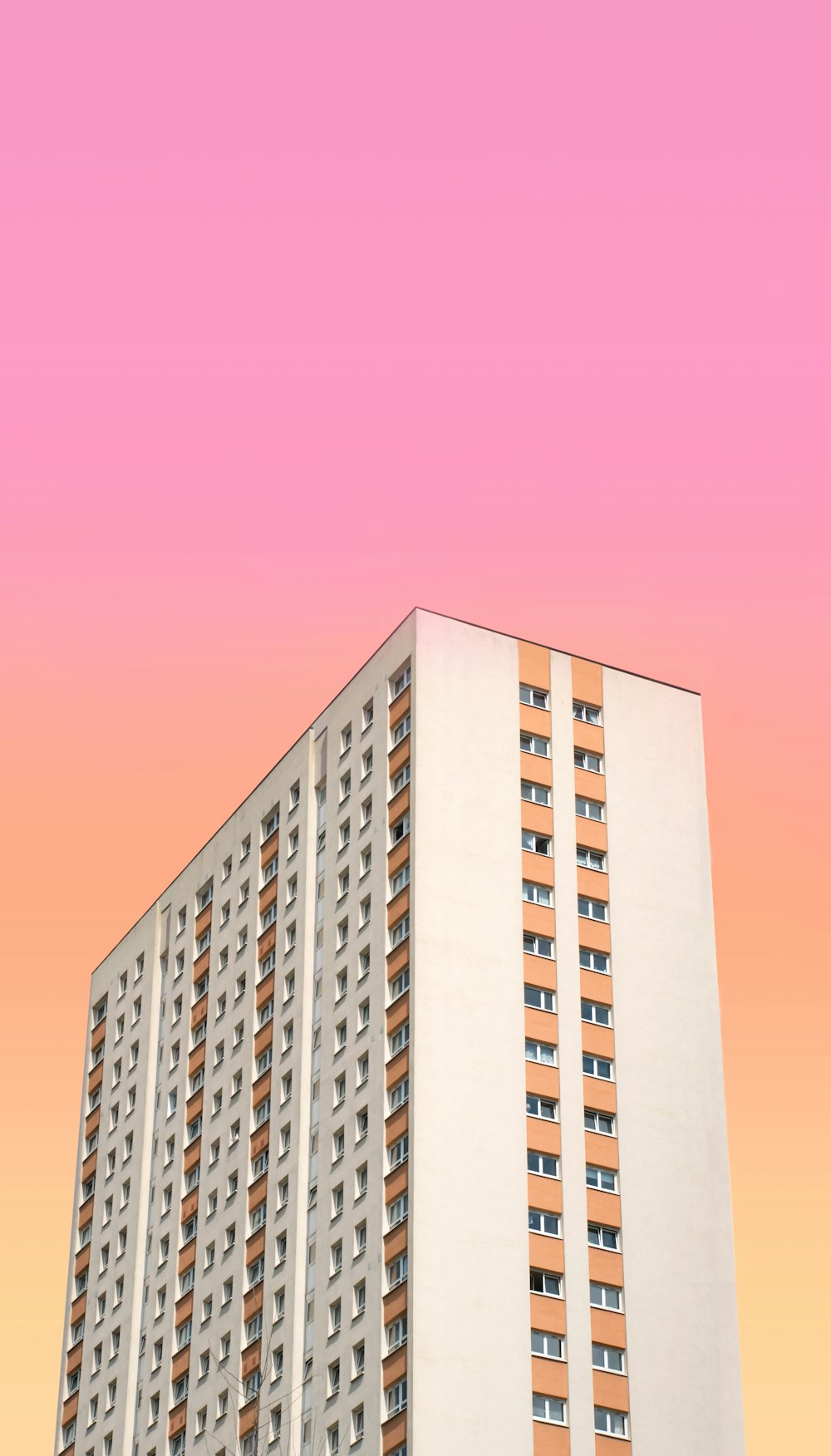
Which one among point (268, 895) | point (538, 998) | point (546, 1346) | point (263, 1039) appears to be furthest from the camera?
point (268, 895)

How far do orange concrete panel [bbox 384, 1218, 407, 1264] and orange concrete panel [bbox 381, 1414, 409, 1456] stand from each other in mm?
4920

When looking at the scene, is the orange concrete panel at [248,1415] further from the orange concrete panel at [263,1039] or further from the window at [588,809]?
the window at [588,809]

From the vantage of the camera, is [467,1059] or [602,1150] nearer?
[467,1059]

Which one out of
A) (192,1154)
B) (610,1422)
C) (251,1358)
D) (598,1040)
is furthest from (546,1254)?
(192,1154)

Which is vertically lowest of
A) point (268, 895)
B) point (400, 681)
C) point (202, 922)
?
point (268, 895)

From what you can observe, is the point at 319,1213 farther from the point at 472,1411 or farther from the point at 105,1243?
the point at 105,1243

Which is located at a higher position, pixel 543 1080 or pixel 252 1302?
pixel 543 1080

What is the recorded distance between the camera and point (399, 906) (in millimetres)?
79375

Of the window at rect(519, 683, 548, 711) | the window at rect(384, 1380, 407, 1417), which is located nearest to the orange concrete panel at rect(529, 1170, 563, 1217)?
the window at rect(384, 1380, 407, 1417)

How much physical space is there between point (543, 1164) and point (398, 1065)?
17.8 ft

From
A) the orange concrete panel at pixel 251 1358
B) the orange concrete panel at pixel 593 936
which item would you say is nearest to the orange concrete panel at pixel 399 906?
the orange concrete panel at pixel 593 936

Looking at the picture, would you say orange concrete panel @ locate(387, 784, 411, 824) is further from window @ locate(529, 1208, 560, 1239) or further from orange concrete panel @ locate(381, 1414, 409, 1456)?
orange concrete panel @ locate(381, 1414, 409, 1456)

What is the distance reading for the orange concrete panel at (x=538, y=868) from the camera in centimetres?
8069

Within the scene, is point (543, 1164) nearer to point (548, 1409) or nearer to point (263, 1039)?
point (548, 1409)
